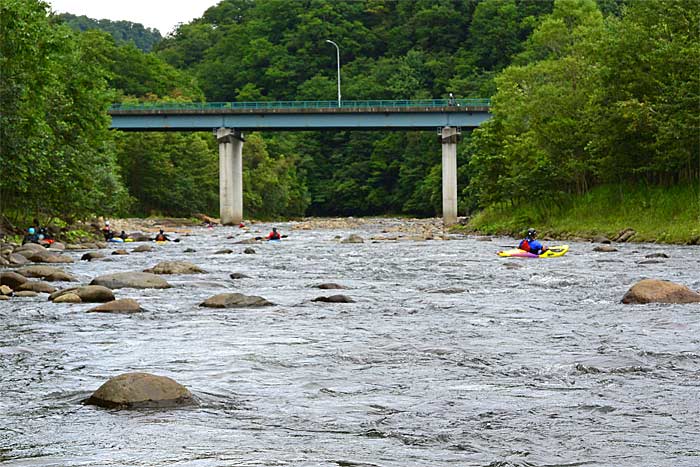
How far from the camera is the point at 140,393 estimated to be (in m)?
8.54

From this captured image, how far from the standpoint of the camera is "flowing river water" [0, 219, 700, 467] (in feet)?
23.1

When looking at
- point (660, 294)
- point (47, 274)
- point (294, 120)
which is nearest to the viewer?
point (660, 294)

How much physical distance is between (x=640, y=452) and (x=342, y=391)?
3239 millimetres

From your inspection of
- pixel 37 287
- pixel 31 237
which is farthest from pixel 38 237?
pixel 37 287

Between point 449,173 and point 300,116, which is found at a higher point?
point 300,116

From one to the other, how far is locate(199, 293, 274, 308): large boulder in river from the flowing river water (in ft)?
1.52

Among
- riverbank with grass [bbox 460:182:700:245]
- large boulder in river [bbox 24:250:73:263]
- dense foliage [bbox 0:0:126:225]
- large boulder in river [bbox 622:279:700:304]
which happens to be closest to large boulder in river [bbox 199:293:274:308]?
large boulder in river [bbox 622:279:700:304]

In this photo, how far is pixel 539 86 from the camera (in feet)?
167

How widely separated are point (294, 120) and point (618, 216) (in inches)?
1586

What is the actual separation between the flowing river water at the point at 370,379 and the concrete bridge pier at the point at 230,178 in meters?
63.8

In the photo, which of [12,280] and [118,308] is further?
[12,280]

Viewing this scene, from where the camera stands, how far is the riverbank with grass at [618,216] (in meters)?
36.3

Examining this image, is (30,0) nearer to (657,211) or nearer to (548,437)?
(657,211)

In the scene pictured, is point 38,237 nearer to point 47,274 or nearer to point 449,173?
point 47,274
